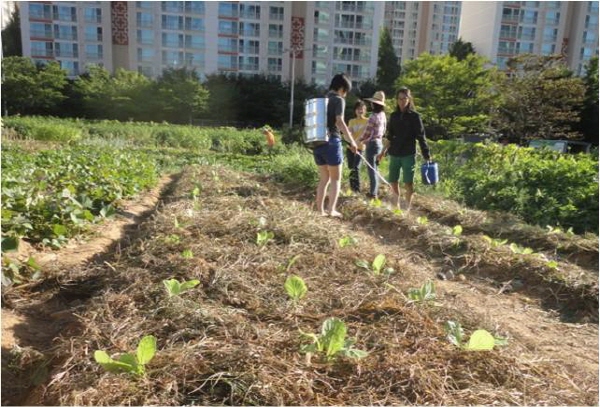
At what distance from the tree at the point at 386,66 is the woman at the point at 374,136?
4657 centimetres

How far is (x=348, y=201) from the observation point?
20.7 ft

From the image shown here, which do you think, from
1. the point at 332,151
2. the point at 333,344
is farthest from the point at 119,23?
the point at 333,344

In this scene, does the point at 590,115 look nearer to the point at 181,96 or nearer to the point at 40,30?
the point at 181,96

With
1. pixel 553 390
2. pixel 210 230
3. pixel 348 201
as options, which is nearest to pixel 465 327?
pixel 553 390

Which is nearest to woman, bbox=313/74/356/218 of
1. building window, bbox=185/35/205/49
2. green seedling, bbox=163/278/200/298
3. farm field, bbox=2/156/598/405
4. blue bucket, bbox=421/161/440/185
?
farm field, bbox=2/156/598/405

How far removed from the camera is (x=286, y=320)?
7.05ft

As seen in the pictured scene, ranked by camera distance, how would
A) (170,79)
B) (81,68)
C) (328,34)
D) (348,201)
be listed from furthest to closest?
(328,34), (81,68), (170,79), (348,201)

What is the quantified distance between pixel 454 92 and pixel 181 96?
25.2 metres

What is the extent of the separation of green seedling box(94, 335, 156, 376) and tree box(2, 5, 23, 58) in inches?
2343

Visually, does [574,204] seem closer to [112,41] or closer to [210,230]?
[210,230]

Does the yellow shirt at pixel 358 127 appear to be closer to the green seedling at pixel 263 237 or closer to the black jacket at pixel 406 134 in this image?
the black jacket at pixel 406 134

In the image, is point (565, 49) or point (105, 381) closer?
point (105, 381)

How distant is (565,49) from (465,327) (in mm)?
68191

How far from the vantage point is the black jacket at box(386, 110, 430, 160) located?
19.1ft
